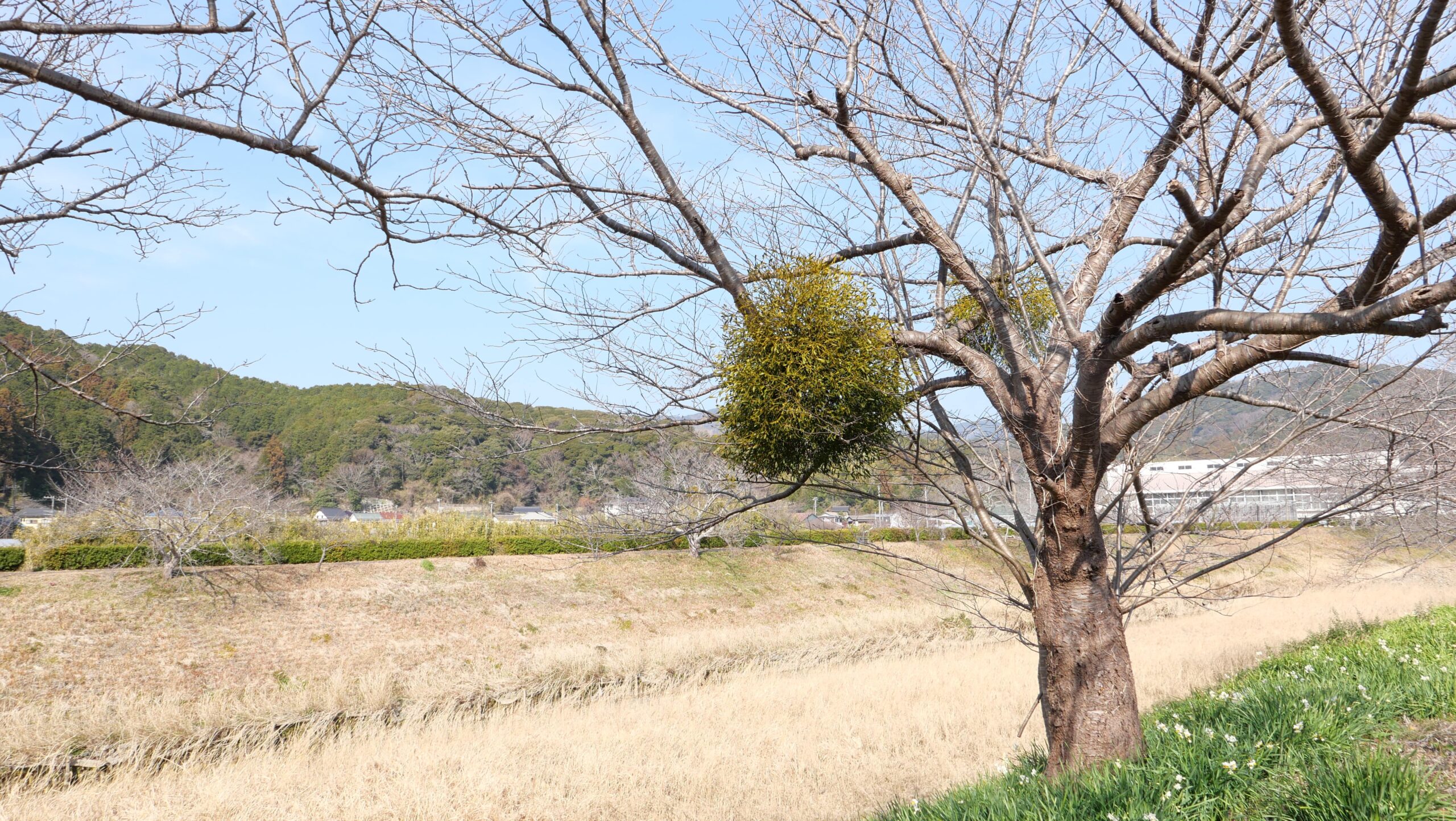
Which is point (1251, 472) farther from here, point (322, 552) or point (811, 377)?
point (322, 552)

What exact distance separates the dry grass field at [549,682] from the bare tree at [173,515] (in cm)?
84

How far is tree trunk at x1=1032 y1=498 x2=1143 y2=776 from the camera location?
3.52m

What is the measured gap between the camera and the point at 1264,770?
10.8 ft

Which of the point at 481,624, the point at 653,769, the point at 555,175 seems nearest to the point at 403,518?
the point at 481,624

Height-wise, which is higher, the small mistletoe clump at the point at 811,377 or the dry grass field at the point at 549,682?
the small mistletoe clump at the point at 811,377

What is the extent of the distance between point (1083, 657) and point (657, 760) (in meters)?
5.32

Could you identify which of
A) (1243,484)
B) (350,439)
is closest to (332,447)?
(350,439)

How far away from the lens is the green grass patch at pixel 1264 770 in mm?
2746

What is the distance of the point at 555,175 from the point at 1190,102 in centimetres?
280

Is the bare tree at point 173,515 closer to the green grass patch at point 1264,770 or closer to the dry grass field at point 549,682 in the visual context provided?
the dry grass field at point 549,682

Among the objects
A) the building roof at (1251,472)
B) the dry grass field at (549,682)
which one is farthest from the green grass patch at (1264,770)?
the dry grass field at (549,682)

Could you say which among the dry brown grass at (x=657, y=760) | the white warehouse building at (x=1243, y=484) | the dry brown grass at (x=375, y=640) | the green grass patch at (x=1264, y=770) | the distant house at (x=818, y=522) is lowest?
the dry brown grass at (x=375, y=640)

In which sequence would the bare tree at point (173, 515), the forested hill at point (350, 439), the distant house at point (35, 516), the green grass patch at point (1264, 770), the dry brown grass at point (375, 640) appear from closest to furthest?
the green grass patch at point (1264, 770) < the forested hill at point (350, 439) < the dry brown grass at point (375, 640) < the bare tree at point (173, 515) < the distant house at point (35, 516)

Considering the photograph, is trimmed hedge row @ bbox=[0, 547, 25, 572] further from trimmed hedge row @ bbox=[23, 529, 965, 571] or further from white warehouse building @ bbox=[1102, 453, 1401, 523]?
white warehouse building @ bbox=[1102, 453, 1401, 523]
